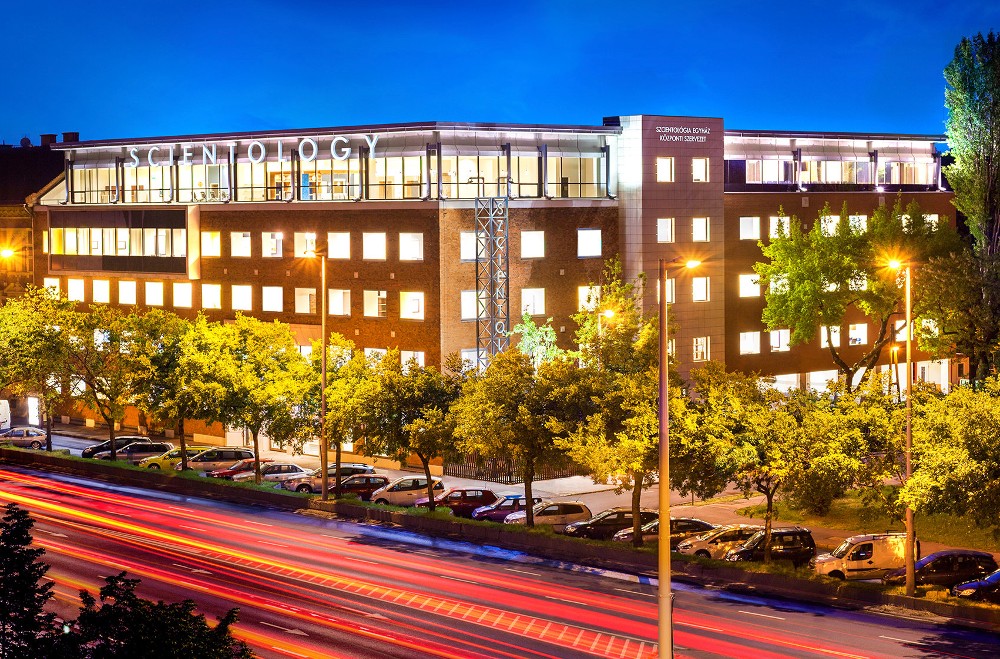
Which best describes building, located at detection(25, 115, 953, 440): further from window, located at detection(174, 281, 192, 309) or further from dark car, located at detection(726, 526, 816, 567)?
dark car, located at detection(726, 526, 816, 567)

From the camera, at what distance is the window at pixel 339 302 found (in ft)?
254

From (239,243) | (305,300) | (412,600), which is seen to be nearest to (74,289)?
(239,243)

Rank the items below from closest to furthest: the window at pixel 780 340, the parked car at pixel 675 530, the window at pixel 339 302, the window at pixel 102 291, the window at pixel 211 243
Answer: the parked car at pixel 675 530 → the window at pixel 339 302 → the window at pixel 780 340 → the window at pixel 211 243 → the window at pixel 102 291

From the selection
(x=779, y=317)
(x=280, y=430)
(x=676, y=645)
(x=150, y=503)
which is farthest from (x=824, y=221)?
(x=676, y=645)

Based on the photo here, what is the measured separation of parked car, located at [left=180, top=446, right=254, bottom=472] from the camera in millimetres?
69562

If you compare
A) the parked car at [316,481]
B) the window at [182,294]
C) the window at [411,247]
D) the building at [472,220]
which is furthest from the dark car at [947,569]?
the window at [182,294]

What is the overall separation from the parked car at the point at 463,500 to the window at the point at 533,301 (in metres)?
18.6

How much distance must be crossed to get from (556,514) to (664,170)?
101 feet

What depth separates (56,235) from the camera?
97.9 m

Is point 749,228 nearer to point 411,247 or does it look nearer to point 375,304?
point 411,247

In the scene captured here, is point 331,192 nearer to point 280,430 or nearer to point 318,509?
point 280,430

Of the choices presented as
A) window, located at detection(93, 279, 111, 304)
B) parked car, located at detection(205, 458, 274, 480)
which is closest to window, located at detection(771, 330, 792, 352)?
parked car, located at detection(205, 458, 274, 480)

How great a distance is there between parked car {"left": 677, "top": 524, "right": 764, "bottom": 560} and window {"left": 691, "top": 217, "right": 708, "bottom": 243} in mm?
34467

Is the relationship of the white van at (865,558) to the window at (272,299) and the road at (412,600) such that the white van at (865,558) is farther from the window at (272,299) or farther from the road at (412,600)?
the window at (272,299)
